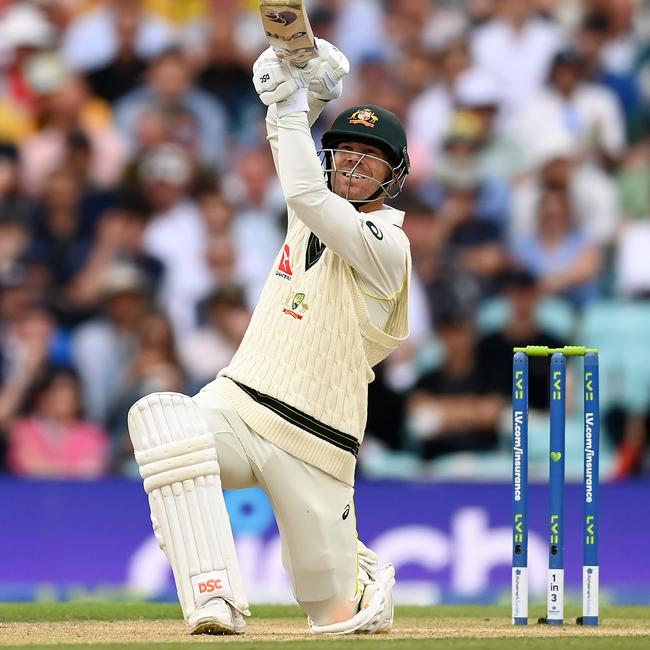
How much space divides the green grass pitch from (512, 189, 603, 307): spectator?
2892 millimetres

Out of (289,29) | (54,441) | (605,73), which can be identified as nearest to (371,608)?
(289,29)

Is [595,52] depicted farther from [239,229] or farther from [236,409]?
[236,409]

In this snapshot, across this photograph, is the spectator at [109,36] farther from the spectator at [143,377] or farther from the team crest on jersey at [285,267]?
the team crest on jersey at [285,267]

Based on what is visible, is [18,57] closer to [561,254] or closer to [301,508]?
[561,254]

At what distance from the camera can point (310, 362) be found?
177 inches

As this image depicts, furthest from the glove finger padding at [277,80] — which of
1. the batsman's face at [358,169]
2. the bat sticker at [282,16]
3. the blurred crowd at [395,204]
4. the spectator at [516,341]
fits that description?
the spectator at [516,341]

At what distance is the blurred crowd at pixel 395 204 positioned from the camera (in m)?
8.16

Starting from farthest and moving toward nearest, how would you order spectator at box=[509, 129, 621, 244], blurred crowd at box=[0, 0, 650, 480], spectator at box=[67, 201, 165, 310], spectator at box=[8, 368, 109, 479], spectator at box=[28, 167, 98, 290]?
spectator at box=[509, 129, 621, 244], spectator at box=[28, 167, 98, 290], spectator at box=[67, 201, 165, 310], blurred crowd at box=[0, 0, 650, 480], spectator at box=[8, 368, 109, 479]

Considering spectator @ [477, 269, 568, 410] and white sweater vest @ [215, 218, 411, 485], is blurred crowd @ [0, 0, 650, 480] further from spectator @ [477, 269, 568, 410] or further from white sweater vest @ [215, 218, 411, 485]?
white sweater vest @ [215, 218, 411, 485]

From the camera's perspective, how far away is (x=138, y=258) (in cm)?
860

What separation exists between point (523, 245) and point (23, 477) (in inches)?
131

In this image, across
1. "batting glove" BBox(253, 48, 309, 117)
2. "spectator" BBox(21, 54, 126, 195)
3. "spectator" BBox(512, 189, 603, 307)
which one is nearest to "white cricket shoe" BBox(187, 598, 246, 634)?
"batting glove" BBox(253, 48, 309, 117)

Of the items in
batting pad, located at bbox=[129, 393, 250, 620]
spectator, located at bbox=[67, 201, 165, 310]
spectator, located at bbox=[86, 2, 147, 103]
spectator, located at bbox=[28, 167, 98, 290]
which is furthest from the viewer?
spectator, located at bbox=[86, 2, 147, 103]

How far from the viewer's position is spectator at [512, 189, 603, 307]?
8.59m
